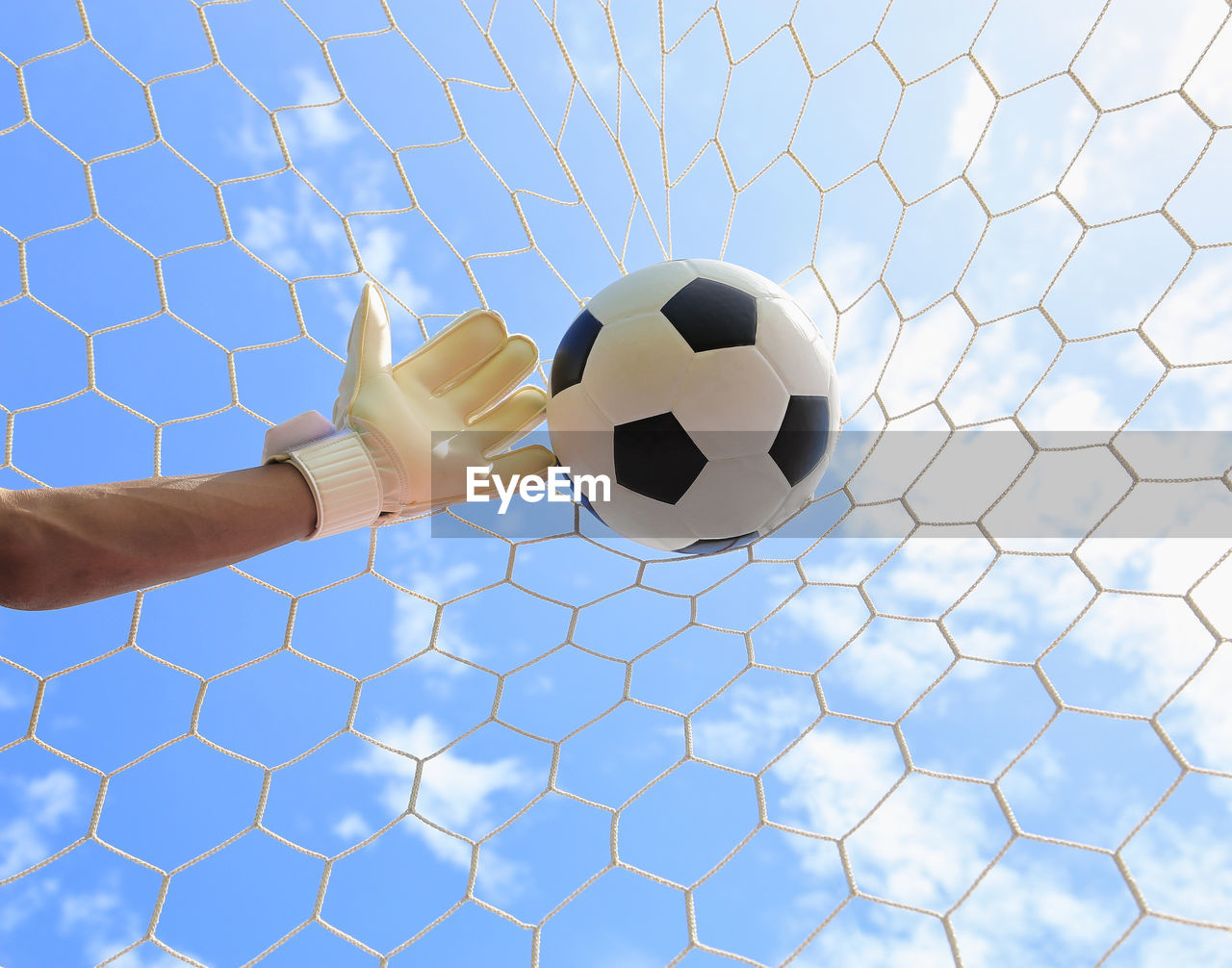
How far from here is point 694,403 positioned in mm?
1800

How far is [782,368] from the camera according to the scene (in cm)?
188

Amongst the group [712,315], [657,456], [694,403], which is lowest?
[657,456]

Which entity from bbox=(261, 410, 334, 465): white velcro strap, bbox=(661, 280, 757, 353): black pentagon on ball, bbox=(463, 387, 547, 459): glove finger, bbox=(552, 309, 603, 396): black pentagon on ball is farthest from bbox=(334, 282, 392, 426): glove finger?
bbox=(661, 280, 757, 353): black pentagon on ball

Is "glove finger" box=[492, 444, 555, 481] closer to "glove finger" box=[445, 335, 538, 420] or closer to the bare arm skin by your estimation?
"glove finger" box=[445, 335, 538, 420]

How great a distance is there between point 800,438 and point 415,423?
2.80ft

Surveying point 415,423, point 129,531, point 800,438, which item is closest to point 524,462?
point 415,423

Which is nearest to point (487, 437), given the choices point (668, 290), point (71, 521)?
point (668, 290)

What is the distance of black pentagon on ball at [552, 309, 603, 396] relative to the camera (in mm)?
1939

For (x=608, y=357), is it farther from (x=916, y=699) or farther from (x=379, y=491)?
(x=916, y=699)

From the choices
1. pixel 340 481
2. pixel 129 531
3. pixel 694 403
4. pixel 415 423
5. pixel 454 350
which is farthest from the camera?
pixel 454 350

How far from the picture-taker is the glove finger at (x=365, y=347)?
6.37 ft

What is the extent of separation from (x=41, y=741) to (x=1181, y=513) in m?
2.98

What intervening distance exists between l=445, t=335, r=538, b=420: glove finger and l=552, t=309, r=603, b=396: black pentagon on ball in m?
0.09

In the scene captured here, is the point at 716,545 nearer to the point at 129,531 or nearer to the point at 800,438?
the point at 800,438
